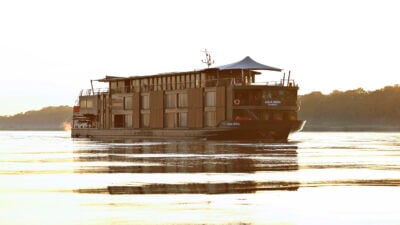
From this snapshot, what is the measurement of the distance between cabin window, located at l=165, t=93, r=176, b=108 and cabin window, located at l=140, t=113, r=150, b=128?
4196 millimetres

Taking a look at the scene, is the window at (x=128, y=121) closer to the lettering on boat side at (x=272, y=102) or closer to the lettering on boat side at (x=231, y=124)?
the lettering on boat side at (x=231, y=124)

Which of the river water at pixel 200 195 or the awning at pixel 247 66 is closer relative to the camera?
the river water at pixel 200 195

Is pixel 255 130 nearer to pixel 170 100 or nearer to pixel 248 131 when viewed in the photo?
pixel 248 131

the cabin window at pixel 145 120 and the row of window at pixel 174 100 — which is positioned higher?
the row of window at pixel 174 100

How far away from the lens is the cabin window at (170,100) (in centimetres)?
8394

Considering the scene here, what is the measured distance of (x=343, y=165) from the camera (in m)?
29.2

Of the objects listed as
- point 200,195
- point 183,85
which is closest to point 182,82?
point 183,85

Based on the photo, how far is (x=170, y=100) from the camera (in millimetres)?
84875

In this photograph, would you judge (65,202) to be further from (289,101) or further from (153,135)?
(153,135)

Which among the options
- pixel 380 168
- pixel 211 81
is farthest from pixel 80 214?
pixel 211 81

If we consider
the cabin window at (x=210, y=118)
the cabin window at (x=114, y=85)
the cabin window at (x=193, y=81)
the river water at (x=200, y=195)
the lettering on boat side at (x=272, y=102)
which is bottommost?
the river water at (x=200, y=195)

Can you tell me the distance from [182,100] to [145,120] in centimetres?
845

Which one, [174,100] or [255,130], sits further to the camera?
[174,100]

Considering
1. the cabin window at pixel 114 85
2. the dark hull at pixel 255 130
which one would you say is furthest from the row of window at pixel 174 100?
the dark hull at pixel 255 130
